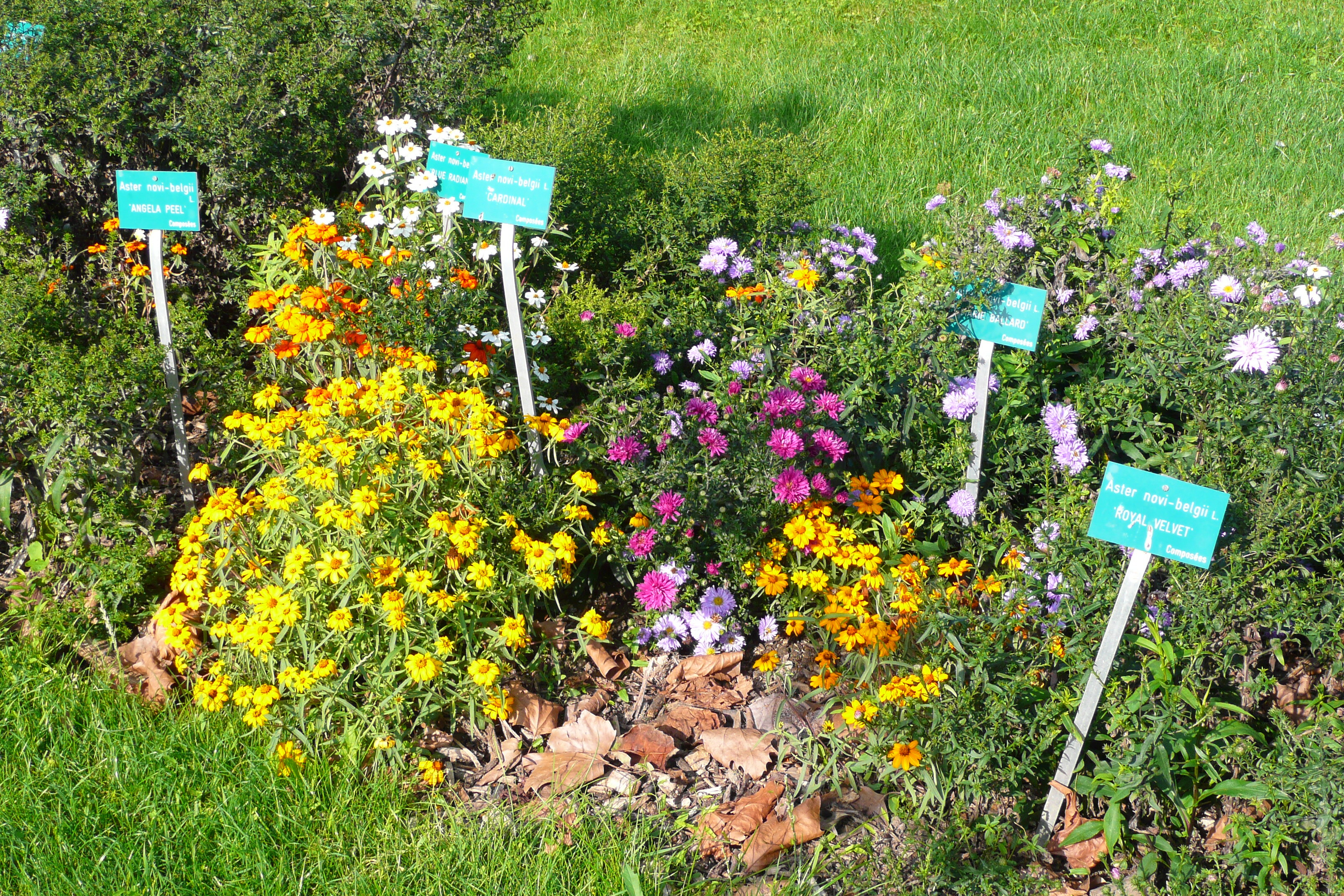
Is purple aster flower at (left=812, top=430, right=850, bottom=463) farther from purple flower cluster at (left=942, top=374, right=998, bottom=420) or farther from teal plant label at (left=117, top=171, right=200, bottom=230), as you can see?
teal plant label at (left=117, top=171, right=200, bottom=230)

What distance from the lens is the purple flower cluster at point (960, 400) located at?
9.08ft

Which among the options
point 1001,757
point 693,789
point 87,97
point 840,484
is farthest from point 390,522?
point 87,97

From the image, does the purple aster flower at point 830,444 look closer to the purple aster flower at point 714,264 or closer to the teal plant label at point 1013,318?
the teal plant label at point 1013,318

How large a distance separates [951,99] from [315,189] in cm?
365

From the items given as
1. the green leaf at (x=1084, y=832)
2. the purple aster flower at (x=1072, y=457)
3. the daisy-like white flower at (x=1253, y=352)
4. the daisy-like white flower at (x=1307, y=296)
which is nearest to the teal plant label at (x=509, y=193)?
the purple aster flower at (x=1072, y=457)

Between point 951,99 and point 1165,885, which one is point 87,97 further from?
point 951,99

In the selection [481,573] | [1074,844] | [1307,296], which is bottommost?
[1074,844]

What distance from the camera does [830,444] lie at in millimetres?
2621

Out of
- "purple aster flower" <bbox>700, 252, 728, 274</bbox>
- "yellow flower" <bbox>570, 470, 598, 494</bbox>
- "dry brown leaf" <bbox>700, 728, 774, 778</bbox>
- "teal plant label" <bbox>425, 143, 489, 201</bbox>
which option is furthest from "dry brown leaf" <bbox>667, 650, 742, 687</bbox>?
"teal plant label" <bbox>425, 143, 489, 201</bbox>

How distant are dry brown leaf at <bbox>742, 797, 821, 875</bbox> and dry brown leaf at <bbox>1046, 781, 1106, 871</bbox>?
0.50 meters

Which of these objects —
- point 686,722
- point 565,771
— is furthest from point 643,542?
point 565,771

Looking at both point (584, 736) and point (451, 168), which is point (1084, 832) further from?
point (451, 168)

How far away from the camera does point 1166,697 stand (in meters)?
2.00

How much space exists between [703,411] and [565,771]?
3.16 feet
